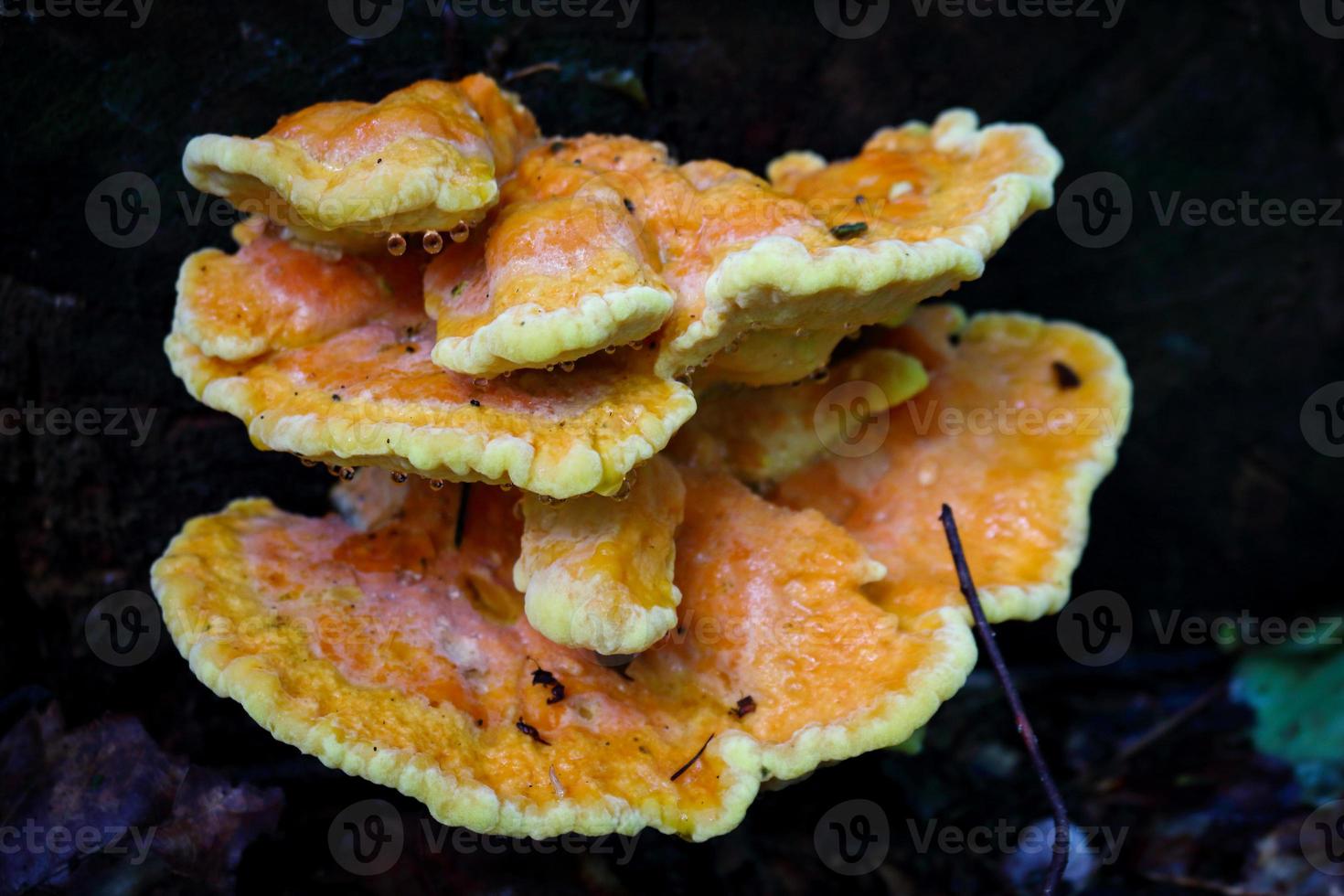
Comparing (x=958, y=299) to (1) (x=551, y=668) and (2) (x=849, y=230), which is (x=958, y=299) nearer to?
(2) (x=849, y=230)

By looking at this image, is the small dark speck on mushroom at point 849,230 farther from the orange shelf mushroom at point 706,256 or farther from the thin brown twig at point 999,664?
the thin brown twig at point 999,664

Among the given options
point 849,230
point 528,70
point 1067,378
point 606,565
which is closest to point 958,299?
point 1067,378

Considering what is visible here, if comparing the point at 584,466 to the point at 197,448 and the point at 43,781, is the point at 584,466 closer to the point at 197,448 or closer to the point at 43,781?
the point at 197,448

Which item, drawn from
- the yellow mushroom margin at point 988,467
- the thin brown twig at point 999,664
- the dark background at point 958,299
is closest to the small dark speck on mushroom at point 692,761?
the yellow mushroom margin at point 988,467

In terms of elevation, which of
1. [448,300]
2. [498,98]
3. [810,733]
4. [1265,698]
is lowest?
[1265,698]


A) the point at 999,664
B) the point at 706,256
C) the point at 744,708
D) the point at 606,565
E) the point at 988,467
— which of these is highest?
the point at 706,256

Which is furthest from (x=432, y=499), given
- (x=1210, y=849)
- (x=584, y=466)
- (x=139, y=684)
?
(x=1210, y=849)

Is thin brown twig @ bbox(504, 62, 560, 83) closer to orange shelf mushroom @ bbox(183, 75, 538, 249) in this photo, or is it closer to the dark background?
the dark background
